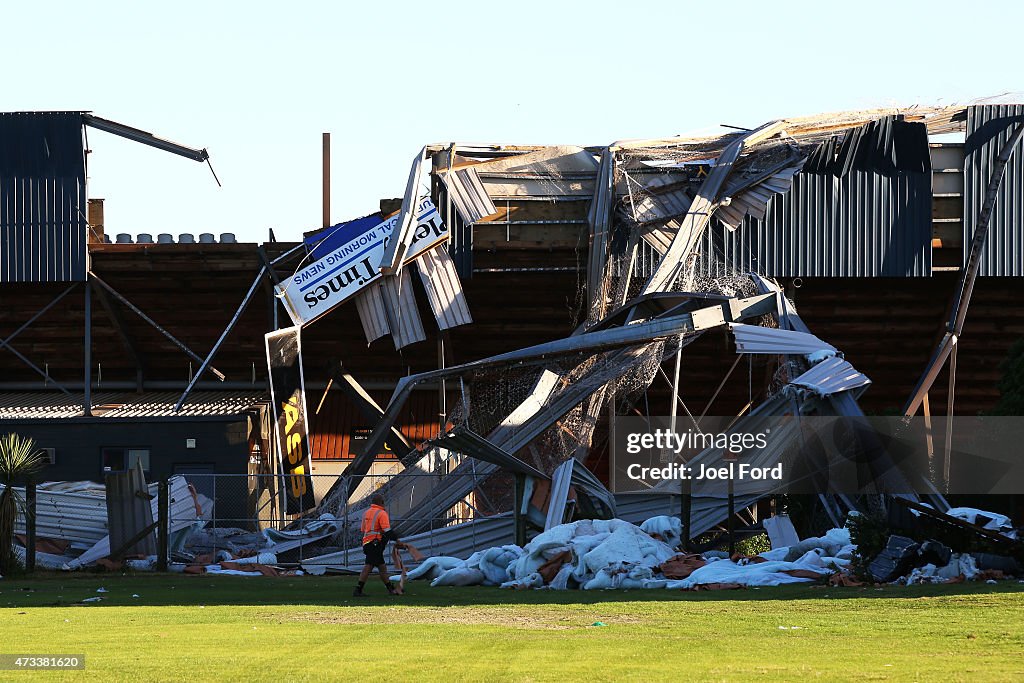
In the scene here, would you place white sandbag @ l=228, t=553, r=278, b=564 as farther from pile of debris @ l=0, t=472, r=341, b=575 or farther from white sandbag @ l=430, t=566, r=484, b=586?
white sandbag @ l=430, t=566, r=484, b=586

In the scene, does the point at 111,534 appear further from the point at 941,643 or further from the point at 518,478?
the point at 941,643

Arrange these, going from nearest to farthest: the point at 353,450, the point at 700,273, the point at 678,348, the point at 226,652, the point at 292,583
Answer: the point at 226,652 < the point at 292,583 < the point at 678,348 < the point at 700,273 < the point at 353,450

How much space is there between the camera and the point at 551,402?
2842 centimetres

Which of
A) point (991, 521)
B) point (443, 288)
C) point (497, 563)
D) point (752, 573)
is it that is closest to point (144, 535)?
point (497, 563)

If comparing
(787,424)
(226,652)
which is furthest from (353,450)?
(226,652)

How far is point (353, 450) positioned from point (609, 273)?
9565mm

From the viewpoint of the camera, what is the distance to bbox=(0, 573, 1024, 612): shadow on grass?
17164 mm

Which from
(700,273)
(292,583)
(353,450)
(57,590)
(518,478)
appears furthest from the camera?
(353,450)

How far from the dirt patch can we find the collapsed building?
12.7 m

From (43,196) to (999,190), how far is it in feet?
76.2

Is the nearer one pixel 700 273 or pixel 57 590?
pixel 57 590

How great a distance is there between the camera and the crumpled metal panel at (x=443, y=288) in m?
33.8

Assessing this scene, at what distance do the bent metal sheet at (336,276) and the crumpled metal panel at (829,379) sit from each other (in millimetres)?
11317

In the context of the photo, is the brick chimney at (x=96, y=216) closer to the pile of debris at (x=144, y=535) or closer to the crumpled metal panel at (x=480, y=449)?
the pile of debris at (x=144, y=535)
